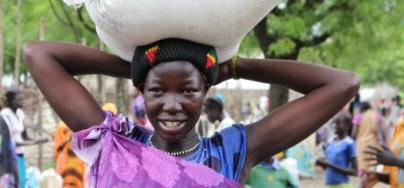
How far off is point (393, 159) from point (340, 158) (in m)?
2.18

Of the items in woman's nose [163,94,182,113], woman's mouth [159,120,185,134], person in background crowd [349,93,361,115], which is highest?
woman's nose [163,94,182,113]

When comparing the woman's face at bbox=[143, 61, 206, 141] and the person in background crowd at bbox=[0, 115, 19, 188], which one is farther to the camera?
the person in background crowd at bbox=[0, 115, 19, 188]

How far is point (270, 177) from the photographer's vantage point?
5395 millimetres

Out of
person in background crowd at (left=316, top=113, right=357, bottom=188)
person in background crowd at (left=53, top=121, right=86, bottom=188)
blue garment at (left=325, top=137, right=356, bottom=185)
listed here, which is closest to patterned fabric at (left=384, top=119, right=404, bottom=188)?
person in background crowd at (left=316, top=113, right=357, bottom=188)

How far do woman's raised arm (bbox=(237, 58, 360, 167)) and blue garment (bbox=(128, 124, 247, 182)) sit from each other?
1.1 inches

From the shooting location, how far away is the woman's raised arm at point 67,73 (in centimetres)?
218

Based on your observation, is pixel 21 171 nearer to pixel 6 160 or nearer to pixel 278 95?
pixel 6 160

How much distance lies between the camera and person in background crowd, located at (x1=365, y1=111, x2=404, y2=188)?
508 cm

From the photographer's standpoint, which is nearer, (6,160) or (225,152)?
(225,152)

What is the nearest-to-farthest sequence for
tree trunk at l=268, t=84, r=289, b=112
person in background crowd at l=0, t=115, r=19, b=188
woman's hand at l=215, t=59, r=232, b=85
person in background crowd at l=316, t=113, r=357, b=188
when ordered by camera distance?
woman's hand at l=215, t=59, r=232, b=85 → person in background crowd at l=0, t=115, r=19, b=188 → person in background crowd at l=316, t=113, r=357, b=188 → tree trunk at l=268, t=84, r=289, b=112

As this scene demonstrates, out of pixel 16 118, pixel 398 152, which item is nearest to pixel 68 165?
pixel 16 118

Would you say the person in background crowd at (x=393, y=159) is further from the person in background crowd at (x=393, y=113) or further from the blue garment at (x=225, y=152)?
the person in background crowd at (x=393, y=113)

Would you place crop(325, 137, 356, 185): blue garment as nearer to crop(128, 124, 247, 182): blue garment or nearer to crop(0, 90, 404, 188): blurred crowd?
crop(0, 90, 404, 188): blurred crowd

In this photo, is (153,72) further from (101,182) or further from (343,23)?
(343,23)
